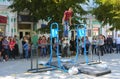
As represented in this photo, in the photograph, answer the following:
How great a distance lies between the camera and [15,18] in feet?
94.2

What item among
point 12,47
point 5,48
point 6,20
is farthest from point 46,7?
point 5,48

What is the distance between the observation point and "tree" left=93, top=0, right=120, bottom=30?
1101 inches

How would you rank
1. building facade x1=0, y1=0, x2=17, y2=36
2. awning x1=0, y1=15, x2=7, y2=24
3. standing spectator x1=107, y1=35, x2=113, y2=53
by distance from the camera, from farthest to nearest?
standing spectator x1=107, y1=35, x2=113, y2=53 → building facade x1=0, y1=0, x2=17, y2=36 → awning x1=0, y1=15, x2=7, y2=24

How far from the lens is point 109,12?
29234 millimetres

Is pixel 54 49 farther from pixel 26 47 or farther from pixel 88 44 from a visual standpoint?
pixel 88 44

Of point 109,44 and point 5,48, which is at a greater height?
point 109,44

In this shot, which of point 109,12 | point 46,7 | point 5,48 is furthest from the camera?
point 109,12

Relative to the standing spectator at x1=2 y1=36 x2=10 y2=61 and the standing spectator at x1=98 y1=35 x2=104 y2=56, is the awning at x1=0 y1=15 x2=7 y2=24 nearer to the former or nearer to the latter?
the standing spectator at x1=2 y1=36 x2=10 y2=61

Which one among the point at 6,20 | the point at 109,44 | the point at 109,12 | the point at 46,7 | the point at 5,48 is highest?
the point at 109,12

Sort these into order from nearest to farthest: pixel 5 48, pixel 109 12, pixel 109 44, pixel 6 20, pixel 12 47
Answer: pixel 5 48 → pixel 12 47 → pixel 6 20 → pixel 109 44 → pixel 109 12

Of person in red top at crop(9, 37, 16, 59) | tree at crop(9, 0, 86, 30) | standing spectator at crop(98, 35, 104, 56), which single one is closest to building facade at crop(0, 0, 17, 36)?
tree at crop(9, 0, 86, 30)

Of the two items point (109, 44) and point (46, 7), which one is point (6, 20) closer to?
point (46, 7)

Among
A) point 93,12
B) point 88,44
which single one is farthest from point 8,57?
point 93,12

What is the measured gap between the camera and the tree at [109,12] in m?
28.0
